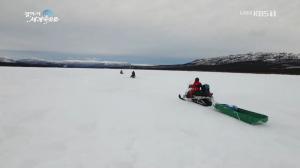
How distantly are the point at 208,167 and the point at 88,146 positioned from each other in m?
2.82

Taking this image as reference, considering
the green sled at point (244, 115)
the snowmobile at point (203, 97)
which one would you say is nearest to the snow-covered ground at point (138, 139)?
the green sled at point (244, 115)

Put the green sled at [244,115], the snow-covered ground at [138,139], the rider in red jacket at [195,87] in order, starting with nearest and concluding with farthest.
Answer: the snow-covered ground at [138,139], the green sled at [244,115], the rider in red jacket at [195,87]

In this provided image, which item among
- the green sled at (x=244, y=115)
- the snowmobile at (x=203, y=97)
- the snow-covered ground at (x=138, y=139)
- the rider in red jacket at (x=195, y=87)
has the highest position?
the rider in red jacket at (x=195, y=87)

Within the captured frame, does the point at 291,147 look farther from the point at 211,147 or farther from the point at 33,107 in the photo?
the point at 33,107

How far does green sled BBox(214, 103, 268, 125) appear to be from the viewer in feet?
24.3

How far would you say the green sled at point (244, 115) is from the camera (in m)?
7.41

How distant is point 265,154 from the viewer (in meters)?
5.22

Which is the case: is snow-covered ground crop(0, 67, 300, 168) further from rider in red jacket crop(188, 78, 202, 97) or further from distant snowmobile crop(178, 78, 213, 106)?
rider in red jacket crop(188, 78, 202, 97)

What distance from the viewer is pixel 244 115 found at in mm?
7938

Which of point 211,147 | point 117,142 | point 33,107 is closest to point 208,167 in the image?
point 211,147

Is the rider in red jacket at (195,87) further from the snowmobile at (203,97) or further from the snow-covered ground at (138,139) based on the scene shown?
the snow-covered ground at (138,139)

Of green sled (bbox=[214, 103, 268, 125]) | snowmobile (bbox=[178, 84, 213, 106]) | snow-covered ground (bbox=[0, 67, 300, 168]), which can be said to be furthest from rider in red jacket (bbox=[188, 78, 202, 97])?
snow-covered ground (bbox=[0, 67, 300, 168])

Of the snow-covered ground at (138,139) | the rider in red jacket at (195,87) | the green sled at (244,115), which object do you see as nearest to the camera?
the snow-covered ground at (138,139)

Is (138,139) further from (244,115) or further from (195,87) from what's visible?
(195,87)
